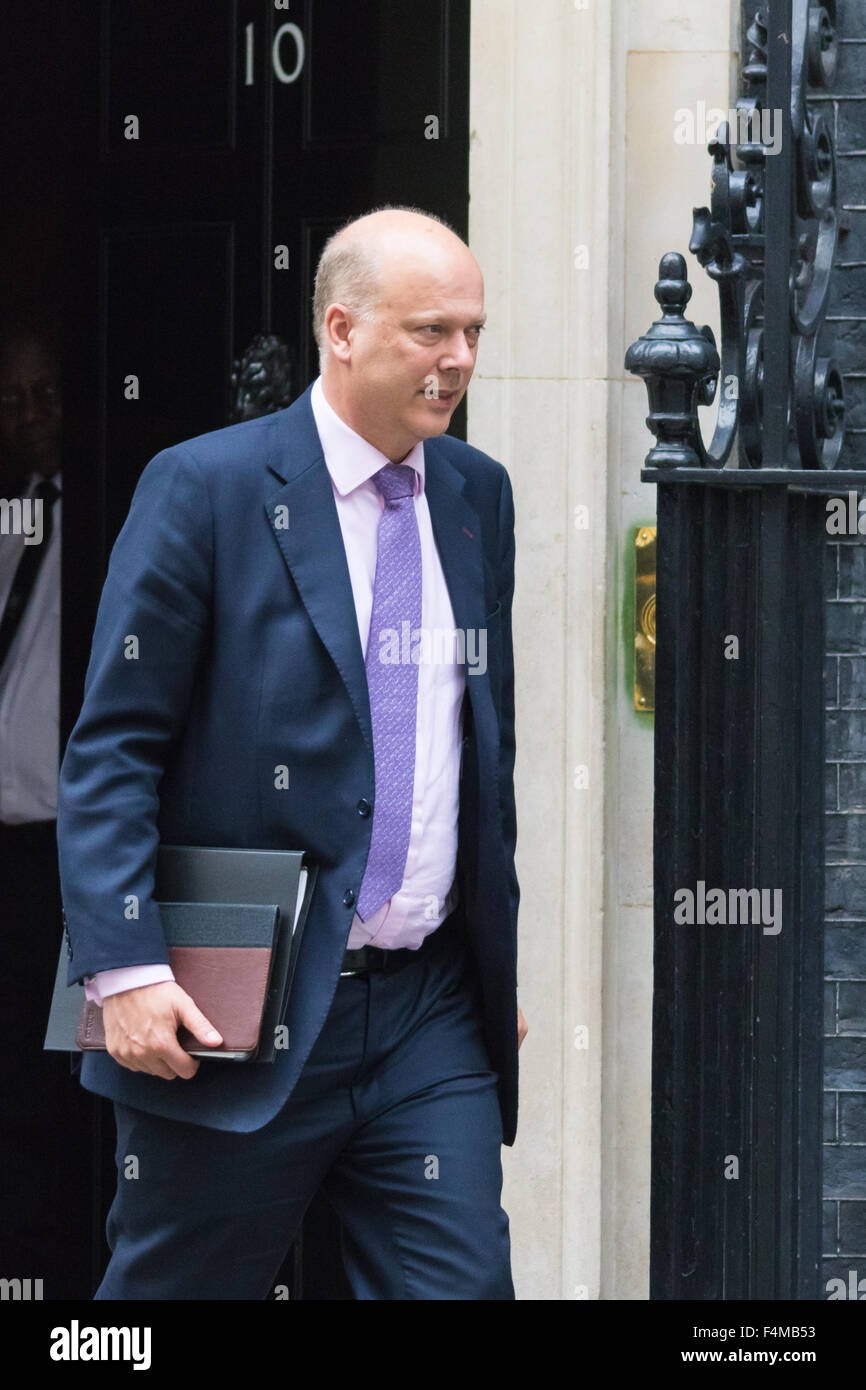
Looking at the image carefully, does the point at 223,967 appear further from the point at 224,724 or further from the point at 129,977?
the point at 224,724

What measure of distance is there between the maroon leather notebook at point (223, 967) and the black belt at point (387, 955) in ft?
0.52

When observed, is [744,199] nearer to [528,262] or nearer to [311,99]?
[528,262]

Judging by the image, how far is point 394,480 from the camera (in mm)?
3039

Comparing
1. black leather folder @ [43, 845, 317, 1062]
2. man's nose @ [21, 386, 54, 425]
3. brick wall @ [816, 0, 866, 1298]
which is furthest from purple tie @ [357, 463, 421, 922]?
man's nose @ [21, 386, 54, 425]

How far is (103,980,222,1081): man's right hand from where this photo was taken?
2.79 meters

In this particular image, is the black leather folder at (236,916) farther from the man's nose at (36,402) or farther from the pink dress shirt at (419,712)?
the man's nose at (36,402)

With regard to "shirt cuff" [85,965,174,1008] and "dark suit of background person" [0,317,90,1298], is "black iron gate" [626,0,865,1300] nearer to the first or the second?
"shirt cuff" [85,965,174,1008]

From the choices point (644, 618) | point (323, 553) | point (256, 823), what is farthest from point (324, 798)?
point (644, 618)

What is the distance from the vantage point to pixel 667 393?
10.4 feet

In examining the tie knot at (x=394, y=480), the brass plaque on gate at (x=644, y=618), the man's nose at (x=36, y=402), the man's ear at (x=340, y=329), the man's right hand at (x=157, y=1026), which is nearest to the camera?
the man's right hand at (x=157, y=1026)

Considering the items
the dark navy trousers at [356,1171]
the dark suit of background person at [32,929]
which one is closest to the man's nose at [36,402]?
the dark suit of background person at [32,929]

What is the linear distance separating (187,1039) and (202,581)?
0.67m

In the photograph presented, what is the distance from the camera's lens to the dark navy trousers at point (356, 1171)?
2932 millimetres
